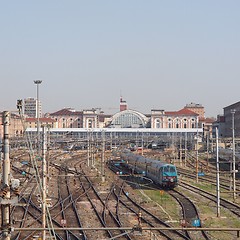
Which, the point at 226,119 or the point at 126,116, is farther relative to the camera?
the point at 126,116

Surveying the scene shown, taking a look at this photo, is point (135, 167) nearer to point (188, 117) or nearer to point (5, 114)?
point (5, 114)

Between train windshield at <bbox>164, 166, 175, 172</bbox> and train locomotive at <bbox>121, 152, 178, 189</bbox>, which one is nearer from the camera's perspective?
train locomotive at <bbox>121, 152, 178, 189</bbox>

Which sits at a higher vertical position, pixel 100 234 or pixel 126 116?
pixel 126 116

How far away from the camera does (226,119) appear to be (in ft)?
368

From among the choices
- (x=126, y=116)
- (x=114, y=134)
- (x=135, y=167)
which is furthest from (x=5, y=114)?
(x=126, y=116)

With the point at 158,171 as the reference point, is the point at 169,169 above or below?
above

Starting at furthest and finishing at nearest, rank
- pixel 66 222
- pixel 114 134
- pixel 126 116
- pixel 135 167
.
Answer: pixel 126 116, pixel 114 134, pixel 135 167, pixel 66 222

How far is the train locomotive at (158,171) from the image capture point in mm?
31766

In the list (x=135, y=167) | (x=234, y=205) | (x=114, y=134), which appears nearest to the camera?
(x=234, y=205)

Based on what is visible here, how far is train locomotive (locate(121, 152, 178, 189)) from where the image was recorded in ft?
104

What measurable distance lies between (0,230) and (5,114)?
6.02 ft

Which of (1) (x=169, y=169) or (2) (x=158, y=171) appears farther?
(2) (x=158, y=171)

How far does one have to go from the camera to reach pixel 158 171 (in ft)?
109

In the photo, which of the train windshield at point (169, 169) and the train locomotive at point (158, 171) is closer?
the train locomotive at point (158, 171)
